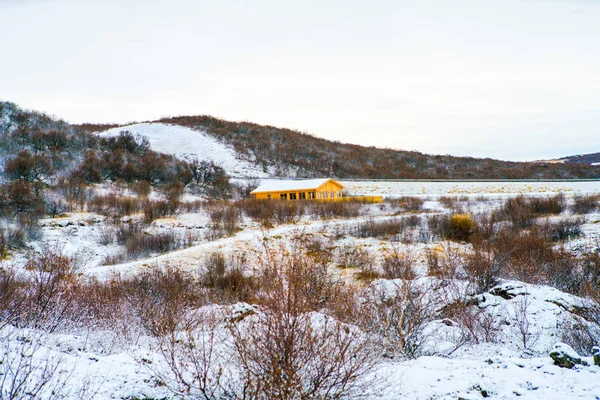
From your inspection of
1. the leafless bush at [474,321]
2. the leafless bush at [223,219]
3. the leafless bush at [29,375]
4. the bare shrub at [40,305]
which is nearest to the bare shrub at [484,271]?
the leafless bush at [474,321]

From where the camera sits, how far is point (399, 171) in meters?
58.7

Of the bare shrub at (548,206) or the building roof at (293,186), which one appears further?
the building roof at (293,186)

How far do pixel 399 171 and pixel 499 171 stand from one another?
19068 mm

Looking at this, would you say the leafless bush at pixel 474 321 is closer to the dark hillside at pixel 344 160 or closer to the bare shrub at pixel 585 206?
the bare shrub at pixel 585 206

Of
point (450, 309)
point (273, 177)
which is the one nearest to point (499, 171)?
point (273, 177)

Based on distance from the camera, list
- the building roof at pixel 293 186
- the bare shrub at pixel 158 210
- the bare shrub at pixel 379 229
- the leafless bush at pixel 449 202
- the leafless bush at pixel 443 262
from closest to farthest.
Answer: the leafless bush at pixel 443 262 → the bare shrub at pixel 379 229 → the bare shrub at pixel 158 210 → the leafless bush at pixel 449 202 → the building roof at pixel 293 186

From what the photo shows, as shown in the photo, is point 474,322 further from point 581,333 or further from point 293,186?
point 293,186

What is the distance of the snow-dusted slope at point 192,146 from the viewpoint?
4928cm

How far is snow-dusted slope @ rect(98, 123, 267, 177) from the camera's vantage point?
162ft

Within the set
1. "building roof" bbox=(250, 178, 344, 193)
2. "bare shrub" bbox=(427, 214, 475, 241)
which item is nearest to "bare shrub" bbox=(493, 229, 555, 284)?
"bare shrub" bbox=(427, 214, 475, 241)

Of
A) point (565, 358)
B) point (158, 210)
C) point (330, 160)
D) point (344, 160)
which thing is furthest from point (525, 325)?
point (344, 160)

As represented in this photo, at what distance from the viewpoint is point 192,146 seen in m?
53.8

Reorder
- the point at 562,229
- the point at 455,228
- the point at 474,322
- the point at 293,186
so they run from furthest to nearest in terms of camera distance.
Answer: the point at 293,186, the point at 455,228, the point at 562,229, the point at 474,322

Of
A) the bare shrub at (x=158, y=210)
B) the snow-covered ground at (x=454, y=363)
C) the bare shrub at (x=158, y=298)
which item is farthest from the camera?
the bare shrub at (x=158, y=210)
